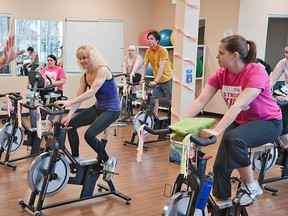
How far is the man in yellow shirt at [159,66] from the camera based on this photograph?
6.11 metres

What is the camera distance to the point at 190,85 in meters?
5.63

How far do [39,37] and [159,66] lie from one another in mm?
3205

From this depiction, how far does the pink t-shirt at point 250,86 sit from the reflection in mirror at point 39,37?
6.02 meters

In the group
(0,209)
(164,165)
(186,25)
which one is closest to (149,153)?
(164,165)

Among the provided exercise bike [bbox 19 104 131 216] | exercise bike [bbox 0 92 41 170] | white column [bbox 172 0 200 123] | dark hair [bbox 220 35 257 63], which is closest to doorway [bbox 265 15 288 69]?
white column [bbox 172 0 200 123]

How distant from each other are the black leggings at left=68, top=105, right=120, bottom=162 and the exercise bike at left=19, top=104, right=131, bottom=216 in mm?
136

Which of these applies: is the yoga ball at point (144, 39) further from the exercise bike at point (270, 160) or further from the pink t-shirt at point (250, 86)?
the pink t-shirt at point (250, 86)

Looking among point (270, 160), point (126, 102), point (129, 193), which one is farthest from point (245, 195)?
point (126, 102)

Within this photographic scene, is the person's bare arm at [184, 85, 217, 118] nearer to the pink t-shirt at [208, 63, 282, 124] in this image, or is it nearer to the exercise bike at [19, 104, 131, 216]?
the pink t-shirt at [208, 63, 282, 124]

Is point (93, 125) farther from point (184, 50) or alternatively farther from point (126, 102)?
point (126, 102)

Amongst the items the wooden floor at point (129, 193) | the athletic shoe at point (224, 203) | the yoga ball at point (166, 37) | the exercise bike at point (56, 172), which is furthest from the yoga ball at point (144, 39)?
the athletic shoe at point (224, 203)

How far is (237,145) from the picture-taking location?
8.05 feet

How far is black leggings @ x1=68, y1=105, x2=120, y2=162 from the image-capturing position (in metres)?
3.55

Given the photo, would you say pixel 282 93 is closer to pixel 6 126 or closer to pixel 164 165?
pixel 164 165
